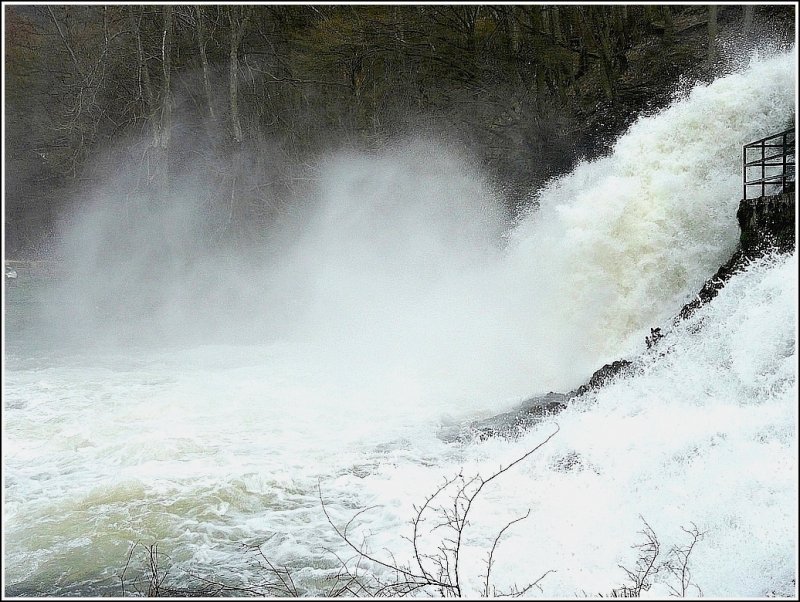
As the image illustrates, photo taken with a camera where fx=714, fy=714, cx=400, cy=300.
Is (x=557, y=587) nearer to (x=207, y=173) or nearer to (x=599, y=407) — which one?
(x=599, y=407)

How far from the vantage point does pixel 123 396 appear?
9273 mm

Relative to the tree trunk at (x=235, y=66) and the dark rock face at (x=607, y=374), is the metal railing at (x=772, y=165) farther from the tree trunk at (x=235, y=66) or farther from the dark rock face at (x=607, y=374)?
the tree trunk at (x=235, y=66)

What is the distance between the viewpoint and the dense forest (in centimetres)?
1569

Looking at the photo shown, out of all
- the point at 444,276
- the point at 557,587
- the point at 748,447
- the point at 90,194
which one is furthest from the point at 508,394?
the point at 90,194

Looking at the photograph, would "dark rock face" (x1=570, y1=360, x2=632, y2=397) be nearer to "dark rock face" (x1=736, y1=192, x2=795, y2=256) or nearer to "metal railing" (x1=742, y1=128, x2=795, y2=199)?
"dark rock face" (x1=736, y1=192, x2=795, y2=256)

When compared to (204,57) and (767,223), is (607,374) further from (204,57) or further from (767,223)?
(204,57)

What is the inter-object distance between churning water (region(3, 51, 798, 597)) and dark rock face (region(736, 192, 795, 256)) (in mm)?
260

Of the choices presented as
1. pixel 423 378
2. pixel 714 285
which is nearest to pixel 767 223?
pixel 714 285

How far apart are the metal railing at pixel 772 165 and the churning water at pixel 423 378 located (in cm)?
36

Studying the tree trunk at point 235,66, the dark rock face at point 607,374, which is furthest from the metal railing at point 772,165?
the tree trunk at point 235,66

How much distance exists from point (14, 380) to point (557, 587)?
917 centimetres

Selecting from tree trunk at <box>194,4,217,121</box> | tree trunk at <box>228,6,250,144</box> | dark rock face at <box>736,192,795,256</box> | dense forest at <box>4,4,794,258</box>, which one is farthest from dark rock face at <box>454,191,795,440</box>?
tree trunk at <box>228,6,250,144</box>

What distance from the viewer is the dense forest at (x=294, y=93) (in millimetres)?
15688

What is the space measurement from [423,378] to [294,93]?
1115 centimetres
